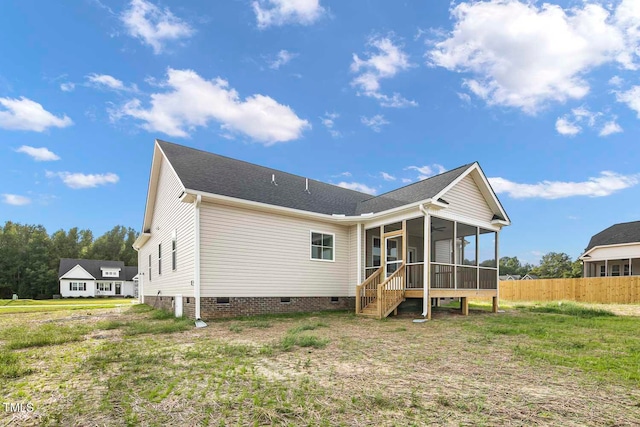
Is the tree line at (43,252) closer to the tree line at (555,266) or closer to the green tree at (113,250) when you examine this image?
the green tree at (113,250)

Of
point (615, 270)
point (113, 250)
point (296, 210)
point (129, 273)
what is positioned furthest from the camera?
point (113, 250)

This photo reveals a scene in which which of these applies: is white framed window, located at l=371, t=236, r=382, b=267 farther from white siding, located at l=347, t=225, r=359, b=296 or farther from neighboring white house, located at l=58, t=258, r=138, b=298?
neighboring white house, located at l=58, t=258, r=138, b=298

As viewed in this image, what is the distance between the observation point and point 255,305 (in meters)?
11.6

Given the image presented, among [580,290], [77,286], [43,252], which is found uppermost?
[43,252]

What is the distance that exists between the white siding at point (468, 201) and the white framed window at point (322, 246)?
448 cm

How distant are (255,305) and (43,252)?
183 ft

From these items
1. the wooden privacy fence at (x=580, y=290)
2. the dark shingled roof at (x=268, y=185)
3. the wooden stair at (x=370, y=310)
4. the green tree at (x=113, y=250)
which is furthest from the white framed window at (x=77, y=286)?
the wooden privacy fence at (x=580, y=290)

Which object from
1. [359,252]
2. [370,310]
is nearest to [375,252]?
[359,252]

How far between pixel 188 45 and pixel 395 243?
1132 cm

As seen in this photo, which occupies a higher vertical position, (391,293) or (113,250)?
(391,293)

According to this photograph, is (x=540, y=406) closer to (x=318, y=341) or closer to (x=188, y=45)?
(x=318, y=341)

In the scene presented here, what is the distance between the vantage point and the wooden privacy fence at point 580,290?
19359 mm

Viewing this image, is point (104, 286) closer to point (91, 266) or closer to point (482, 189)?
point (91, 266)

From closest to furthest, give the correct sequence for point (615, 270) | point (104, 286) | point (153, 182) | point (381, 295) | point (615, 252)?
point (381, 295) → point (153, 182) → point (615, 252) → point (615, 270) → point (104, 286)
